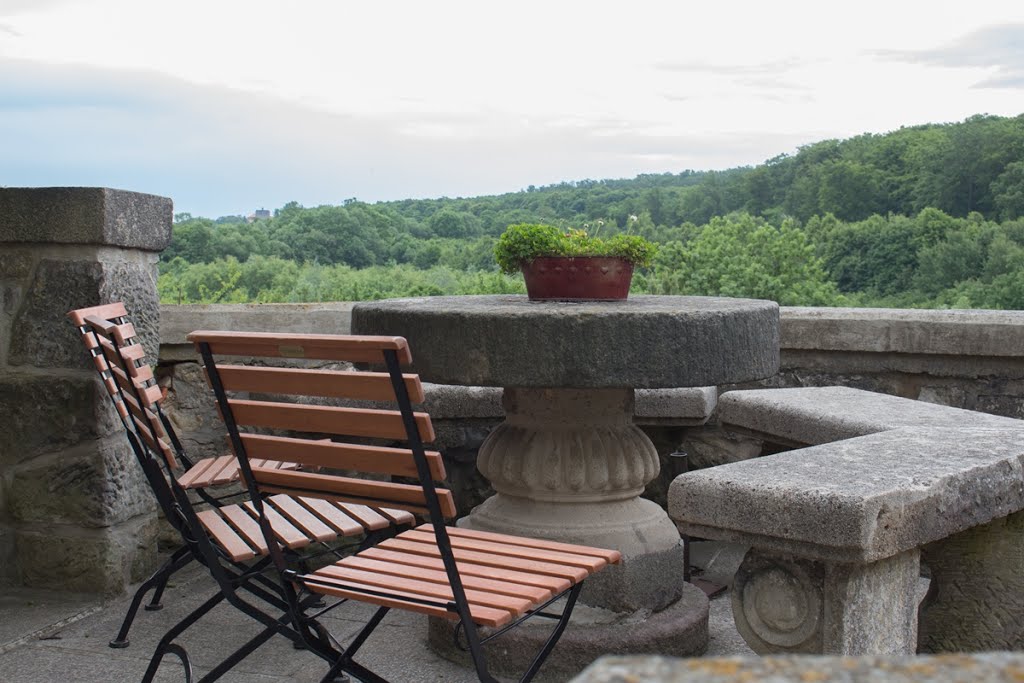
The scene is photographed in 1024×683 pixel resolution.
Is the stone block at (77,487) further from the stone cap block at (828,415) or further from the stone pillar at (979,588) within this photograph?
the stone pillar at (979,588)

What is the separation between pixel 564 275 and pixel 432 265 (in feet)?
32.5

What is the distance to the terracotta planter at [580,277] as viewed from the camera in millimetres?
3029

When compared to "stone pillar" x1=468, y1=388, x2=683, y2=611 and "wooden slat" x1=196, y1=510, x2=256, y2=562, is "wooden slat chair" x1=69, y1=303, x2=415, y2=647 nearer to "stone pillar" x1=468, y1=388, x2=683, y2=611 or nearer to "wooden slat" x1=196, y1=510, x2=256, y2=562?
"wooden slat" x1=196, y1=510, x2=256, y2=562

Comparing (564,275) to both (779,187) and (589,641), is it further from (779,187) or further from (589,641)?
(779,187)

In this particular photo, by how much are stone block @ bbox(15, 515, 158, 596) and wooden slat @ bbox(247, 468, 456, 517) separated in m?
1.46

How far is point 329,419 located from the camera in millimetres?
2043

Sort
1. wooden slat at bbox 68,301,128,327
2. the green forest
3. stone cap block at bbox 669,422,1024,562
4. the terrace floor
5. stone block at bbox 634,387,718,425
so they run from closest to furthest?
1. stone cap block at bbox 669,422,1024,562
2. wooden slat at bbox 68,301,128,327
3. the terrace floor
4. stone block at bbox 634,387,718,425
5. the green forest

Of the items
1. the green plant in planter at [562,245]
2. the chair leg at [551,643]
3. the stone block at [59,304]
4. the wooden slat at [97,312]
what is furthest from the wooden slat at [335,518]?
the stone block at [59,304]

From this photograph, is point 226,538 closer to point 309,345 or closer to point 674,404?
point 309,345

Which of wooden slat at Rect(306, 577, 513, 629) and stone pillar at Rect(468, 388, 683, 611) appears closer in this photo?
wooden slat at Rect(306, 577, 513, 629)

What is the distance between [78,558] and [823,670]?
3.36 metres

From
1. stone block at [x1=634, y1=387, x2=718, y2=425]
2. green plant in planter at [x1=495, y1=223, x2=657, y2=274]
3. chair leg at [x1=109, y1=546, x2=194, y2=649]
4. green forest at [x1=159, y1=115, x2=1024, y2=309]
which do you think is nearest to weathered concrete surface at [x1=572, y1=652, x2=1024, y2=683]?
green plant in planter at [x1=495, y1=223, x2=657, y2=274]

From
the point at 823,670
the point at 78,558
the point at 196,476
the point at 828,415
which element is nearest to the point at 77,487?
the point at 78,558

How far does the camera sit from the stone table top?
2559 millimetres
